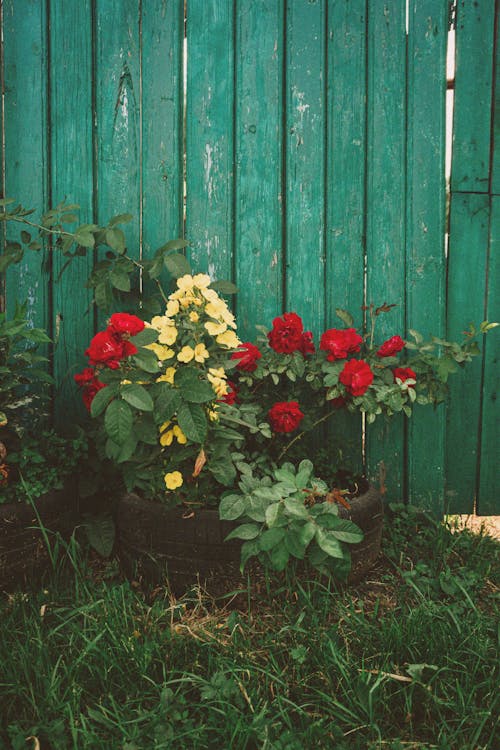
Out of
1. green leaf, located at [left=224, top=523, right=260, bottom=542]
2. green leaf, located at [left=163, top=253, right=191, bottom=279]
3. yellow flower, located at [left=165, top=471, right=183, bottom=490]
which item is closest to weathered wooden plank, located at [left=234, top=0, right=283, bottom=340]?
green leaf, located at [left=163, top=253, right=191, bottom=279]

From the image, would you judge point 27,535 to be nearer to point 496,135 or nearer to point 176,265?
point 176,265

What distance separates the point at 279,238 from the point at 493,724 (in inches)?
62.7

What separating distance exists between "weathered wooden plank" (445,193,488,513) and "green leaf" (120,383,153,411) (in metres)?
1.33

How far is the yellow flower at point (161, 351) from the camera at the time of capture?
162cm

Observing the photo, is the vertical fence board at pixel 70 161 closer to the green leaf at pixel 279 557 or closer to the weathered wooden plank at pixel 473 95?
the green leaf at pixel 279 557

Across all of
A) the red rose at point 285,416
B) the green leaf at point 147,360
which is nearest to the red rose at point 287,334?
the red rose at point 285,416

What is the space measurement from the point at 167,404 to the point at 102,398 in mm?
163

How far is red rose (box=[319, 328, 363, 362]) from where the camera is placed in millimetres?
1964

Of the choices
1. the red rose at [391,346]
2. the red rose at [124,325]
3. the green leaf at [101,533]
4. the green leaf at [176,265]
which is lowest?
the green leaf at [101,533]

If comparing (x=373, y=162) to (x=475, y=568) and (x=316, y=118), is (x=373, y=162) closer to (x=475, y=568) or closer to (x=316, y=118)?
(x=316, y=118)

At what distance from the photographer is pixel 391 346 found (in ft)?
6.71

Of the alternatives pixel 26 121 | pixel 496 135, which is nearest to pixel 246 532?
pixel 26 121

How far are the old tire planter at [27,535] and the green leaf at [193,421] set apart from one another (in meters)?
0.51

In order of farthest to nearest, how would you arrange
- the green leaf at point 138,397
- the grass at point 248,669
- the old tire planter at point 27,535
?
1. the old tire planter at point 27,535
2. the green leaf at point 138,397
3. the grass at point 248,669
